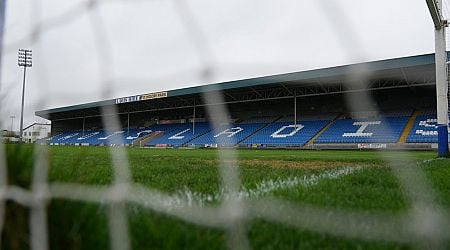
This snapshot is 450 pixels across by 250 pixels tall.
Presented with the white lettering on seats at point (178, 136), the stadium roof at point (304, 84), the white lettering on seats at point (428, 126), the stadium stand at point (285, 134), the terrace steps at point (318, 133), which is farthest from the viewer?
the white lettering on seats at point (178, 136)

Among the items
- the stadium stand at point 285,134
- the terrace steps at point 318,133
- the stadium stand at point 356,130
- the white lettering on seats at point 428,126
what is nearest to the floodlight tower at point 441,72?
the stadium stand at point 356,130

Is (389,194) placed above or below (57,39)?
below

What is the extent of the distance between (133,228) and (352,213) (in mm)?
869

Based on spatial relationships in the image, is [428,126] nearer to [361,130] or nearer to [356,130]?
[361,130]

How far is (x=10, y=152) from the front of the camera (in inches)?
38.9

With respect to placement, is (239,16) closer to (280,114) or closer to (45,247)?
(45,247)

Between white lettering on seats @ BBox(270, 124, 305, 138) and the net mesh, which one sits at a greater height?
white lettering on seats @ BBox(270, 124, 305, 138)

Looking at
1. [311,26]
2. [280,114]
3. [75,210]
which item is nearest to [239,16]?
[311,26]

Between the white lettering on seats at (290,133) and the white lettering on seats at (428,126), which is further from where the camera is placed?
the white lettering on seats at (290,133)

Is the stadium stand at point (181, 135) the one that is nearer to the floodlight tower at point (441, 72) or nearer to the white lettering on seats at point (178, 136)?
the white lettering on seats at point (178, 136)

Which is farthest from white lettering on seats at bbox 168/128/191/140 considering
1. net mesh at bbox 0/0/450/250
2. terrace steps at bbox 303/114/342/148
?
net mesh at bbox 0/0/450/250

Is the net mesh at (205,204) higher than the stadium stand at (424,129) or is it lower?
lower

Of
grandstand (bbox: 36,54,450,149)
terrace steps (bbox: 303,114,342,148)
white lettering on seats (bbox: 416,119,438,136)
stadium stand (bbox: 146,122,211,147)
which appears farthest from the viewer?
stadium stand (bbox: 146,122,211,147)

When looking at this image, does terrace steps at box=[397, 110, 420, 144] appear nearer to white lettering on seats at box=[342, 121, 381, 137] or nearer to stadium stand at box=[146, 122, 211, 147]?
white lettering on seats at box=[342, 121, 381, 137]
